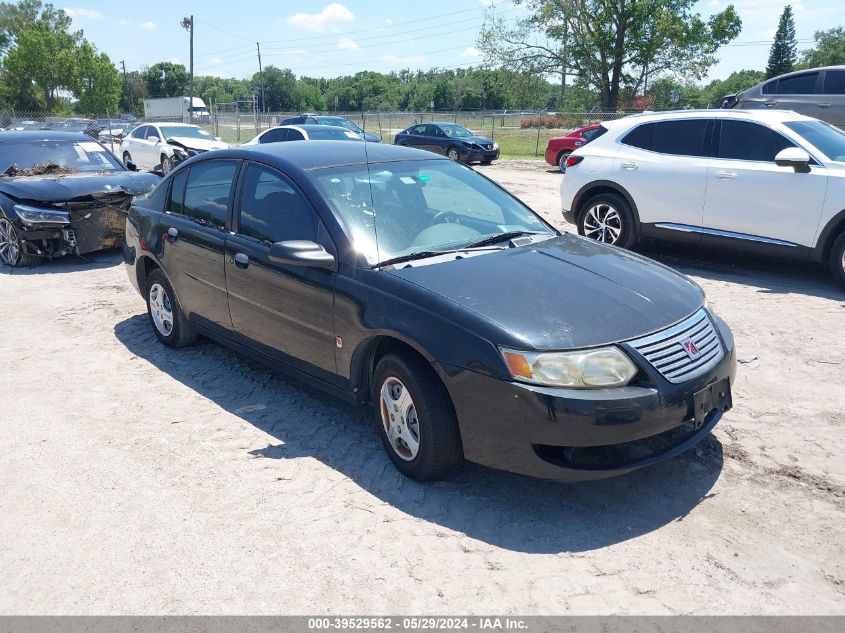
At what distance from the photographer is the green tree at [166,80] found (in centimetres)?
11444

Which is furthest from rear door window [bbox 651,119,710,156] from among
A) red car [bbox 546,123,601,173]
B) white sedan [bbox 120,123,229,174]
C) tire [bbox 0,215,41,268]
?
white sedan [bbox 120,123,229,174]

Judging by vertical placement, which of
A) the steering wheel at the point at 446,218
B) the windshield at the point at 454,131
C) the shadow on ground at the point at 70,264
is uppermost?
the windshield at the point at 454,131

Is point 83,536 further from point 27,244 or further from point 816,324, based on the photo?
point 27,244

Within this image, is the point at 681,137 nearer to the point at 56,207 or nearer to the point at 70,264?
the point at 56,207

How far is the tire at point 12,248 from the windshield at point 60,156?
1.08m

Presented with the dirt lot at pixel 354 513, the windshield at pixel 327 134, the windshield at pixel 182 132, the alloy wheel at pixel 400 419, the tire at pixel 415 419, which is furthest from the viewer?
the windshield at pixel 182 132

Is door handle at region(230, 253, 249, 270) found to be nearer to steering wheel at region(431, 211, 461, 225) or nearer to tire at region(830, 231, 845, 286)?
steering wheel at region(431, 211, 461, 225)

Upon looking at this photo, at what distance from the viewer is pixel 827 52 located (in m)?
90.9

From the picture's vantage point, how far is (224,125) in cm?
4200

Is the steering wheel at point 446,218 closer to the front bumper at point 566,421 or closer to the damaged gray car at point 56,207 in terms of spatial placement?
the front bumper at point 566,421

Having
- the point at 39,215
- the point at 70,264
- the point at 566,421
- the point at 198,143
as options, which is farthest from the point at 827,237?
the point at 198,143

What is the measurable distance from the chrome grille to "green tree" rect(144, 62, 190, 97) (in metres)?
122

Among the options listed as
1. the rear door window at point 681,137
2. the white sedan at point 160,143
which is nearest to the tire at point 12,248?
the rear door window at point 681,137

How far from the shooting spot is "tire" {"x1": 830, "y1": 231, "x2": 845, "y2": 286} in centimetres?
704
